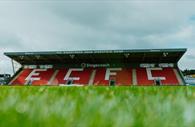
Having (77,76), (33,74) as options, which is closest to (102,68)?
(77,76)

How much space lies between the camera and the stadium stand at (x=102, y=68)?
119 ft

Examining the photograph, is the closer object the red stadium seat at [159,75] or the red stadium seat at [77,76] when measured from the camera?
the red stadium seat at [159,75]

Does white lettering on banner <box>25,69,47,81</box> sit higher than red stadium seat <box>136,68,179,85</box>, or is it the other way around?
red stadium seat <box>136,68,179,85</box>

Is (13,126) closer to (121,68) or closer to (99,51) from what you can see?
(99,51)

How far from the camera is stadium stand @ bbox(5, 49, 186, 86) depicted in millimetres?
36125

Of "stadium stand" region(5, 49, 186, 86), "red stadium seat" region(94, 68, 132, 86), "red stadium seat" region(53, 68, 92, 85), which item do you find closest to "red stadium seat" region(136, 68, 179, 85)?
"stadium stand" region(5, 49, 186, 86)

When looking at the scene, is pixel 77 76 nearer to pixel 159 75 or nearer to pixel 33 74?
pixel 33 74

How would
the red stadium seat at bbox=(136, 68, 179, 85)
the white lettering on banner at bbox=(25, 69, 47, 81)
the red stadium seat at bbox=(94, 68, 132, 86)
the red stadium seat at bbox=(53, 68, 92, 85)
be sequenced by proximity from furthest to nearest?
the white lettering on banner at bbox=(25, 69, 47, 81) → the red stadium seat at bbox=(53, 68, 92, 85) → the red stadium seat at bbox=(94, 68, 132, 86) → the red stadium seat at bbox=(136, 68, 179, 85)

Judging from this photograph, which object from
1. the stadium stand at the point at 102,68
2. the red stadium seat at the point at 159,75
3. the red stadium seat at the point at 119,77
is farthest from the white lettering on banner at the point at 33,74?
the red stadium seat at the point at 159,75

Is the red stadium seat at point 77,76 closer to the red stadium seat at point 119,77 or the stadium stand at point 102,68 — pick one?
the stadium stand at point 102,68

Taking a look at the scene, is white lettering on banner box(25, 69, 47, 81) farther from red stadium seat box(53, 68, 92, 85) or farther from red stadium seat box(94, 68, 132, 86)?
red stadium seat box(94, 68, 132, 86)

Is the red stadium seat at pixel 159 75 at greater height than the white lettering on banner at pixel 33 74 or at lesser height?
greater

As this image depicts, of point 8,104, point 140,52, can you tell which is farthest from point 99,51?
point 8,104

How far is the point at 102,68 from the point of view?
40.1 meters
